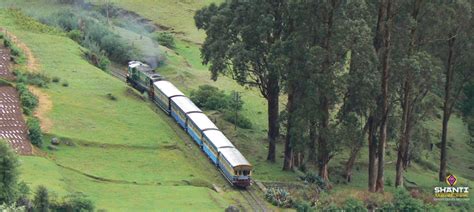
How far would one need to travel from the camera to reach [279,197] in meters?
62.9

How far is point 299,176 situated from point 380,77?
36.1 ft

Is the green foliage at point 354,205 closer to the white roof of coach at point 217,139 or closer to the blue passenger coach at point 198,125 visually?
the white roof of coach at point 217,139

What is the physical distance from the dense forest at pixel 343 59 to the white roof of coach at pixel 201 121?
13.8 feet

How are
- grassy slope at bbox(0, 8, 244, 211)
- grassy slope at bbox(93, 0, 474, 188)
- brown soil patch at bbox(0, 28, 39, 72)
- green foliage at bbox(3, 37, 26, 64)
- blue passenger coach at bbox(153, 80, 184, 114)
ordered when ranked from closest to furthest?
grassy slope at bbox(0, 8, 244, 211)
grassy slope at bbox(93, 0, 474, 188)
blue passenger coach at bbox(153, 80, 184, 114)
brown soil patch at bbox(0, 28, 39, 72)
green foliage at bbox(3, 37, 26, 64)

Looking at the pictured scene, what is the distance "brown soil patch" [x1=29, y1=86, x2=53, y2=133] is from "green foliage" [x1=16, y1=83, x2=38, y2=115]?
1.63 feet

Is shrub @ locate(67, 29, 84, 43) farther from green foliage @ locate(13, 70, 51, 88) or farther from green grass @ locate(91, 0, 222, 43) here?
green grass @ locate(91, 0, 222, 43)

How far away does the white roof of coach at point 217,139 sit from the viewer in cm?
6801

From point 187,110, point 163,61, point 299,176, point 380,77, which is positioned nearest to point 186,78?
point 163,61

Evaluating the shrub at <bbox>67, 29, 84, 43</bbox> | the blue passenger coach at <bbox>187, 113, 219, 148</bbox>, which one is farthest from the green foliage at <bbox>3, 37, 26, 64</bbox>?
the blue passenger coach at <bbox>187, 113, 219, 148</bbox>

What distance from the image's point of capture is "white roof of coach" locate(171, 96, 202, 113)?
75.4 metres

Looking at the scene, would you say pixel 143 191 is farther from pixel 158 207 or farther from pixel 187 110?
pixel 187 110

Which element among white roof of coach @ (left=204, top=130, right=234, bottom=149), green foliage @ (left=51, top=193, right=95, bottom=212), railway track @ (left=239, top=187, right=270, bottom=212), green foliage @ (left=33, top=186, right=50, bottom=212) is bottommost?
railway track @ (left=239, top=187, right=270, bottom=212)

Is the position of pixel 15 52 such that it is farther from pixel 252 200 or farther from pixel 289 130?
pixel 252 200

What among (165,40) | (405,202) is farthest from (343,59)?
(165,40)
